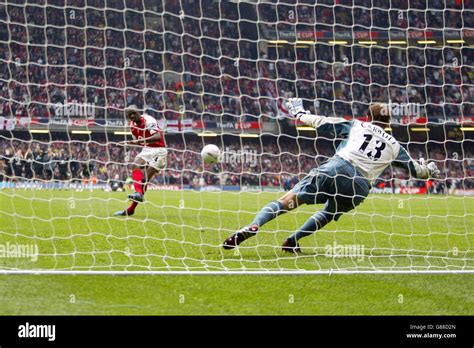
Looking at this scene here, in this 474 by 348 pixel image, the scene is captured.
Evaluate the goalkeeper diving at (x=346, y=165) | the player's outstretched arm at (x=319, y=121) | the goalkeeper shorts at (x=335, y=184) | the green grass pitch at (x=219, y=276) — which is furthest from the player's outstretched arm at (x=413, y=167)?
the green grass pitch at (x=219, y=276)

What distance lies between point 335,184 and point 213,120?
25.8 metres

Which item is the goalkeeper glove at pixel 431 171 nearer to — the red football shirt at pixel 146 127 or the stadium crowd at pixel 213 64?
the red football shirt at pixel 146 127

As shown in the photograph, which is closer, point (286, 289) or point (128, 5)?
point (286, 289)

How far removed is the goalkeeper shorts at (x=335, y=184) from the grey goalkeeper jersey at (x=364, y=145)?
10 cm

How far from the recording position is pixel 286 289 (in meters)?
6.24

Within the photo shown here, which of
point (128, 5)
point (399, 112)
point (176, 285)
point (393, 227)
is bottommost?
point (176, 285)

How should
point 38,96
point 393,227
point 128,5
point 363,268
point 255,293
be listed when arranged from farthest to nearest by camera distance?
point 38,96 < point 128,5 < point 393,227 < point 363,268 < point 255,293

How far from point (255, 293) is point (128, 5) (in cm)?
2018

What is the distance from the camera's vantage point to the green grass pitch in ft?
18.4

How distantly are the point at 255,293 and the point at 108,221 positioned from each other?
5.25 metres
